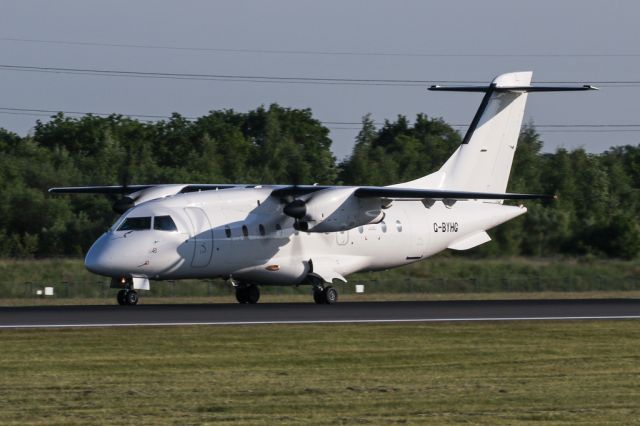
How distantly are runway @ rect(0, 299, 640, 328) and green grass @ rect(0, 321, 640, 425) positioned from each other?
4.59ft

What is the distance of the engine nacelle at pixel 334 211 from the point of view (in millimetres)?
33031

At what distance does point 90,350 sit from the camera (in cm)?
2080

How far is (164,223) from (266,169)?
1533 inches

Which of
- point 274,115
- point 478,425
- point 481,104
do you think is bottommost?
point 478,425

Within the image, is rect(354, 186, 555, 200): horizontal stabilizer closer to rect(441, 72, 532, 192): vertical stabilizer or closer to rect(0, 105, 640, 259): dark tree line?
rect(0, 105, 640, 259): dark tree line

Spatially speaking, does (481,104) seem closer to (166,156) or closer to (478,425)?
(478,425)

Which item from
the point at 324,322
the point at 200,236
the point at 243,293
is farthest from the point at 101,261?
the point at 324,322

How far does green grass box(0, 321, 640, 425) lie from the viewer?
47.5ft

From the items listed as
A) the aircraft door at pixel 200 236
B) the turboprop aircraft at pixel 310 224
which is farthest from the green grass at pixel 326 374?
the aircraft door at pixel 200 236

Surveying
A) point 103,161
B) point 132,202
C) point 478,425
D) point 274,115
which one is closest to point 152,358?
point 478,425

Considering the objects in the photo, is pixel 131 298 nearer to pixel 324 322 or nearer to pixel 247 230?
pixel 247 230

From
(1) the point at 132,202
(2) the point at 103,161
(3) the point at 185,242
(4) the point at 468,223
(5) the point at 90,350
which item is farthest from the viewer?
(2) the point at 103,161

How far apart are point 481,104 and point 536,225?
1747cm

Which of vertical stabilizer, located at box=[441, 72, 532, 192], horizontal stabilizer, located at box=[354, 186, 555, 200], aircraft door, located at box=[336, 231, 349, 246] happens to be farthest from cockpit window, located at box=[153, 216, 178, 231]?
vertical stabilizer, located at box=[441, 72, 532, 192]
